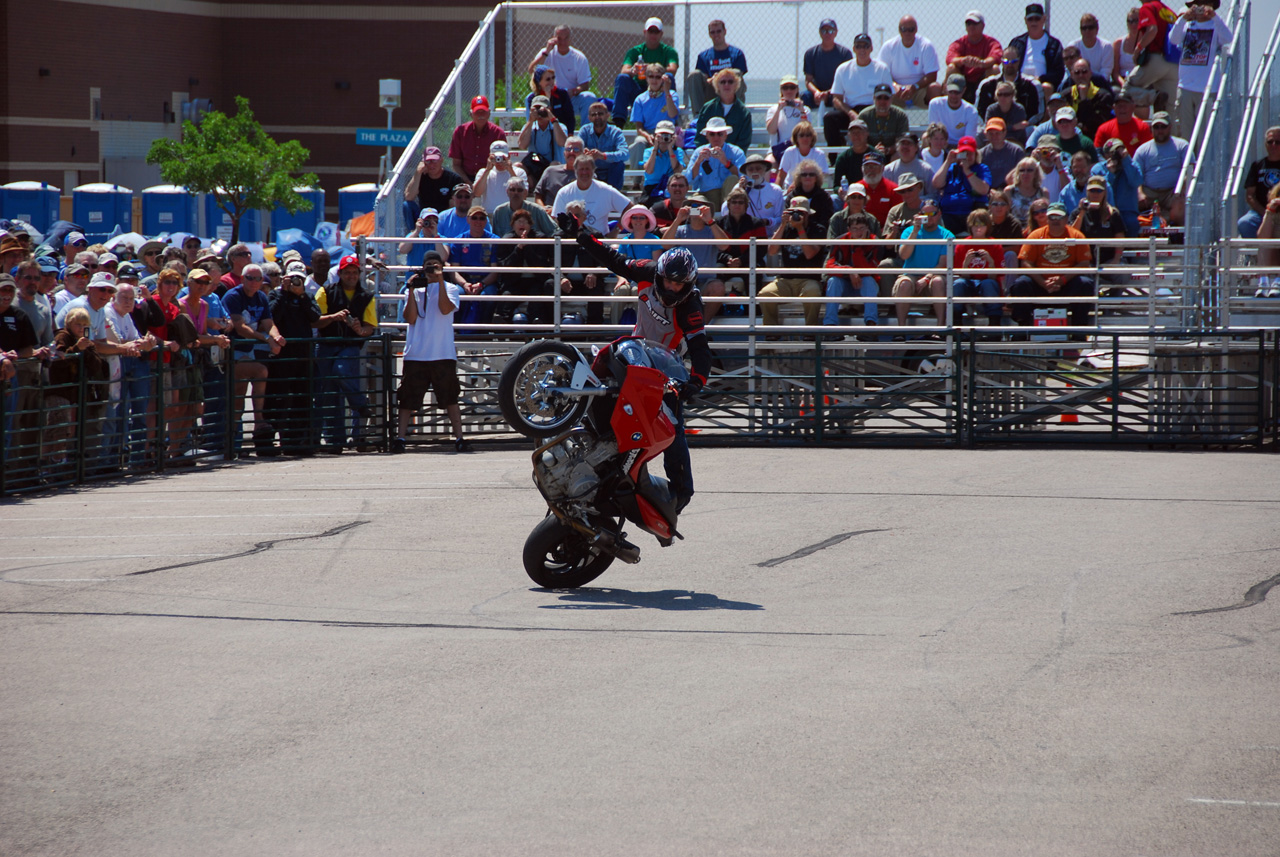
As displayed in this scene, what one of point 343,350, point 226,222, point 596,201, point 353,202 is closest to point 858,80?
point 596,201

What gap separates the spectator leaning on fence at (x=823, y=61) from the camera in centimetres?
2077

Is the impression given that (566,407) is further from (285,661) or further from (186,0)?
(186,0)

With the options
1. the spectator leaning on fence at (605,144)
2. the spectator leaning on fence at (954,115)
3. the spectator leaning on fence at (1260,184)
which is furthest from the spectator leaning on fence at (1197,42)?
the spectator leaning on fence at (605,144)

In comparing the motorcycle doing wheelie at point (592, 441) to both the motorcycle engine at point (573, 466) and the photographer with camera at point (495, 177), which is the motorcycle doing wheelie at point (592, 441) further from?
the photographer with camera at point (495, 177)

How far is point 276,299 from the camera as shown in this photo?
630 inches

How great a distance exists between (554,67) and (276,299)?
721cm

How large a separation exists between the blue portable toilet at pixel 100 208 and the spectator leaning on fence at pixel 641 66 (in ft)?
87.3

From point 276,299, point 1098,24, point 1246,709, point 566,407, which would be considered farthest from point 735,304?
point 1246,709

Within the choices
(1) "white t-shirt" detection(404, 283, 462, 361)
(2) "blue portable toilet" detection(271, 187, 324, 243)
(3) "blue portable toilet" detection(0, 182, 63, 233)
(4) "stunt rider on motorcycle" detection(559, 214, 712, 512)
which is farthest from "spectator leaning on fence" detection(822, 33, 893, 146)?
(2) "blue portable toilet" detection(271, 187, 324, 243)

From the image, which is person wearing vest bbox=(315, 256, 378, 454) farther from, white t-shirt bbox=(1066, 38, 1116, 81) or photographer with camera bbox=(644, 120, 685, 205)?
white t-shirt bbox=(1066, 38, 1116, 81)

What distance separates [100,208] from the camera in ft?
143

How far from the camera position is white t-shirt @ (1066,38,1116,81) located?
65.4 ft

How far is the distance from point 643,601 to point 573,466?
36.9 inches

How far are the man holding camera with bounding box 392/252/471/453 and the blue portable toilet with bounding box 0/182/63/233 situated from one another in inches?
1205
